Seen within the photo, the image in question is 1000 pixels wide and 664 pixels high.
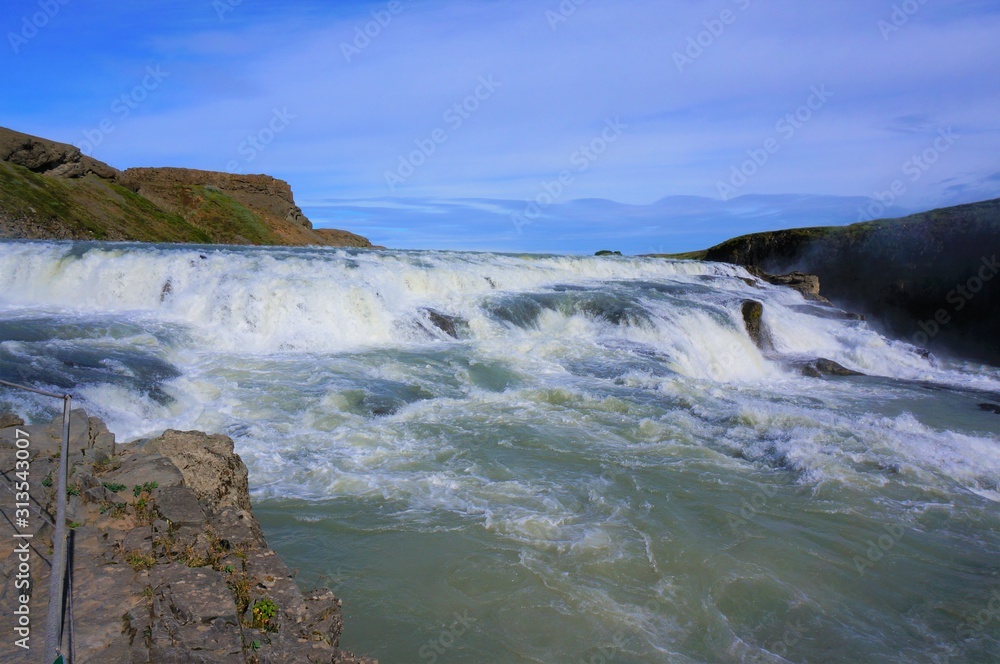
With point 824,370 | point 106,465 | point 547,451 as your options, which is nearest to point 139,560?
point 106,465

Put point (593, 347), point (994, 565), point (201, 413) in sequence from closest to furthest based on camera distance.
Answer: point (994, 565), point (201, 413), point (593, 347)

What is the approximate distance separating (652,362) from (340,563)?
9488mm

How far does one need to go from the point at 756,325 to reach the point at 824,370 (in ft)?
7.90

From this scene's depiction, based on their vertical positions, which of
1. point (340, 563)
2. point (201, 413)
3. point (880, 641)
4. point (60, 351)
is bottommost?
point (880, 641)

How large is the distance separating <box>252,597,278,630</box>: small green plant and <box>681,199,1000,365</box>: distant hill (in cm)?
2357

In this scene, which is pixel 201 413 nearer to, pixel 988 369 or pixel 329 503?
pixel 329 503

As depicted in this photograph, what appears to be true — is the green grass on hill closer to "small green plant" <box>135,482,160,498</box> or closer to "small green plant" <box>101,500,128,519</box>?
"small green plant" <box>135,482,160,498</box>

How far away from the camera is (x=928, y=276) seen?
23812 mm

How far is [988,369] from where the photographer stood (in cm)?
1875

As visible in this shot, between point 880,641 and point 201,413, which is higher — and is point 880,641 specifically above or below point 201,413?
below

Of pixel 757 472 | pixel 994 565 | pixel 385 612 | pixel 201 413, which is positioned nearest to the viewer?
pixel 385 612

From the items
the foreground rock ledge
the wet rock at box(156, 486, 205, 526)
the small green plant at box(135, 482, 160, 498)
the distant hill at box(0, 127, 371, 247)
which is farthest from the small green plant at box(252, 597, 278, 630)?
the distant hill at box(0, 127, 371, 247)

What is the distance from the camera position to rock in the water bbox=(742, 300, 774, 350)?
17078 mm

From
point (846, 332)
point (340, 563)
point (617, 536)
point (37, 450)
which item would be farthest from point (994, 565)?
point (846, 332)
